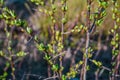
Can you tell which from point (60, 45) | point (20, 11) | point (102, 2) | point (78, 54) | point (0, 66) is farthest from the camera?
point (20, 11)

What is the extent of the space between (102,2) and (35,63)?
68.4 inches

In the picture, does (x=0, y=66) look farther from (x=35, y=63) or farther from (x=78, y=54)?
(x=78, y=54)

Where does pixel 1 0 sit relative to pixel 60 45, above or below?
above

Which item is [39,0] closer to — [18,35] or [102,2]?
[102,2]

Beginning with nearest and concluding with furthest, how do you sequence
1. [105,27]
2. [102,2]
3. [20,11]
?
[102,2], [105,27], [20,11]

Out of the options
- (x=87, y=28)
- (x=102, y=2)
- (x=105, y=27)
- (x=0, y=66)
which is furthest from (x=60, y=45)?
(x=105, y=27)

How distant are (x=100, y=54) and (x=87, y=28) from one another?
172 centimetres

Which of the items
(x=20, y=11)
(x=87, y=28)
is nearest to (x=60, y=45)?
(x=87, y=28)

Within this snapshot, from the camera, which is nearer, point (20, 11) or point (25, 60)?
point (25, 60)

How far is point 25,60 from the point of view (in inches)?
148

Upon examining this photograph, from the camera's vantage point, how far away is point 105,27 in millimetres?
4184

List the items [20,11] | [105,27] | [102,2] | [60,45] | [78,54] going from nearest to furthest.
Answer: [102,2], [60,45], [78,54], [105,27], [20,11]

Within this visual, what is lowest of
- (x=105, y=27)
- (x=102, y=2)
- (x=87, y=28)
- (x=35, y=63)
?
(x=35, y=63)

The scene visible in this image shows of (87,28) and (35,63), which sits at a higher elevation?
(87,28)
